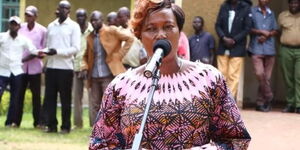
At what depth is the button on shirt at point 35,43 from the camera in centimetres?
1012

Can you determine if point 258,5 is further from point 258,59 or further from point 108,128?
point 108,128

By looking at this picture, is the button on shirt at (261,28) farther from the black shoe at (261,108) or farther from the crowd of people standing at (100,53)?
the black shoe at (261,108)

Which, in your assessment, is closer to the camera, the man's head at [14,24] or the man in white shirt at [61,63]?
the man in white shirt at [61,63]

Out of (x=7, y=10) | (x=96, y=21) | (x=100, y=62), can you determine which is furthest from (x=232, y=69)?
(x=7, y=10)

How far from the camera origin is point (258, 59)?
1001 centimetres

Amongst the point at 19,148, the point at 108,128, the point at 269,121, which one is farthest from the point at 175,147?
the point at 269,121

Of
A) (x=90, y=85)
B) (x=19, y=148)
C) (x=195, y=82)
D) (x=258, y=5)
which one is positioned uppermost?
(x=258, y=5)

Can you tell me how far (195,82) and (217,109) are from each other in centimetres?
15

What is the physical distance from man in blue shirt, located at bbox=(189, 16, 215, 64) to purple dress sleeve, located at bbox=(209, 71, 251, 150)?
23.8 ft

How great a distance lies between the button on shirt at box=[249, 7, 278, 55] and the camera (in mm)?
9969

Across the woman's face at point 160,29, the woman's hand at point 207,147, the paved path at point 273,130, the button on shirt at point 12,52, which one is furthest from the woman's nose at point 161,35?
the button on shirt at point 12,52

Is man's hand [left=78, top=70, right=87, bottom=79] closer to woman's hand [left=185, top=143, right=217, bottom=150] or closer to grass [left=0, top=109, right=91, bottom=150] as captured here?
grass [left=0, top=109, right=91, bottom=150]

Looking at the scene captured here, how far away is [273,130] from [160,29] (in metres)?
5.81

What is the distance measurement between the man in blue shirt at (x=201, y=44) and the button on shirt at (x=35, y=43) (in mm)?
2422
